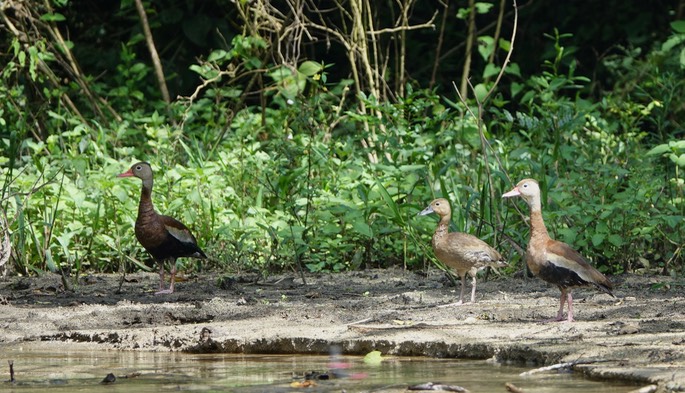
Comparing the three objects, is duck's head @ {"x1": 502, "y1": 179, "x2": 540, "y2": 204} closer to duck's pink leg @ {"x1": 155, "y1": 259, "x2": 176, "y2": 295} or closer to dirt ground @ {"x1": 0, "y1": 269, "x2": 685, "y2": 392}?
dirt ground @ {"x1": 0, "y1": 269, "x2": 685, "y2": 392}

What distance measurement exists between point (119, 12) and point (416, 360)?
871cm

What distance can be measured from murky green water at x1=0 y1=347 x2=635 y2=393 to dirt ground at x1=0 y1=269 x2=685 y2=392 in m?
0.13

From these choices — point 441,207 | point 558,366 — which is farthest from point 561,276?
point 441,207

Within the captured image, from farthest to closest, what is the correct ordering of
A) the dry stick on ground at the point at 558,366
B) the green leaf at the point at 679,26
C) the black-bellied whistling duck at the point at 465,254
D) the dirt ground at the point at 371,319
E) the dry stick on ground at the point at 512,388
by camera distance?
the green leaf at the point at 679,26
the black-bellied whistling duck at the point at 465,254
the dirt ground at the point at 371,319
the dry stick on ground at the point at 558,366
the dry stick on ground at the point at 512,388

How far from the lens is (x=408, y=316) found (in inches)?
269

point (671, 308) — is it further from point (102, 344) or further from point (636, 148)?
point (636, 148)

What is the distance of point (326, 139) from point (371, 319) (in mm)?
4783

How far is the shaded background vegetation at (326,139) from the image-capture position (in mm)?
8867

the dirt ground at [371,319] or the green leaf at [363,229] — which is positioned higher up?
the green leaf at [363,229]

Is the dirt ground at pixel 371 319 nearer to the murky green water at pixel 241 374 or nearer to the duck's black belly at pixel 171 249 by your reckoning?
the murky green water at pixel 241 374

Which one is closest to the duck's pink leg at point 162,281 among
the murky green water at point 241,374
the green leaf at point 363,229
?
the green leaf at point 363,229

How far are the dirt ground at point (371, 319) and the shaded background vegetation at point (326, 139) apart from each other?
1.36 ft

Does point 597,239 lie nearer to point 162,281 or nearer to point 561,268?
point 561,268

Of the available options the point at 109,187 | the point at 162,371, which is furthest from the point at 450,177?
the point at 162,371
